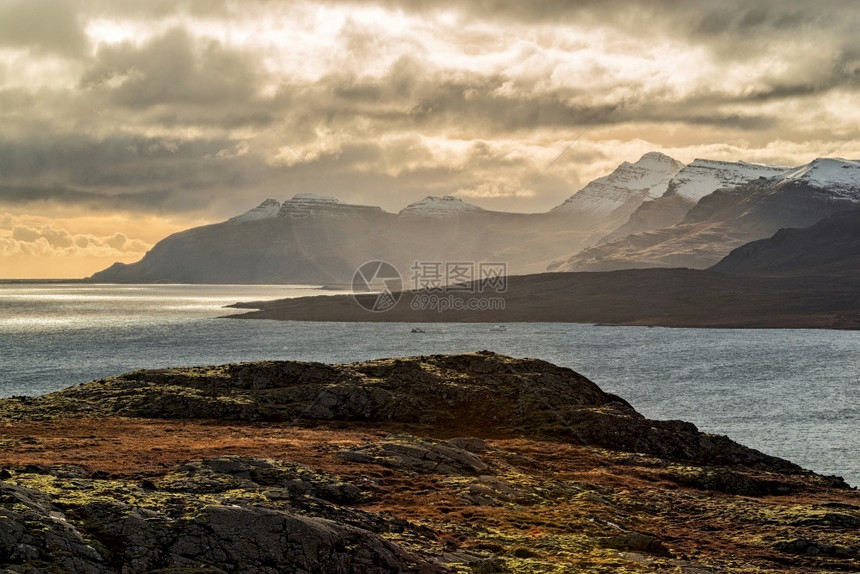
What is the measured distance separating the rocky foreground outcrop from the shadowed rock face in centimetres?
23

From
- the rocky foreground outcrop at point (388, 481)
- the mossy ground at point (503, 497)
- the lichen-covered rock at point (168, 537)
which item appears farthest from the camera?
the mossy ground at point (503, 497)

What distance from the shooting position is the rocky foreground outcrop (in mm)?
23594

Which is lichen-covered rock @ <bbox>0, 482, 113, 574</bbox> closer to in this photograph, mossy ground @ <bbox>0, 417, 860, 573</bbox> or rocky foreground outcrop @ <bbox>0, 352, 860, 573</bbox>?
rocky foreground outcrop @ <bbox>0, 352, 860, 573</bbox>

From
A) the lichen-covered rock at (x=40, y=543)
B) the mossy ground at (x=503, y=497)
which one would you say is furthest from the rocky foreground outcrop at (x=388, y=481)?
the mossy ground at (x=503, y=497)

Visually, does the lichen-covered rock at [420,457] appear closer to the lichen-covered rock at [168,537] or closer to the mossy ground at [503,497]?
the mossy ground at [503,497]

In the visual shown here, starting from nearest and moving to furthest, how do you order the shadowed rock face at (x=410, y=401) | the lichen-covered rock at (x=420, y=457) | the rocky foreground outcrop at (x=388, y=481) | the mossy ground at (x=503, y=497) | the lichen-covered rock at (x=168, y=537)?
the lichen-covered rock at (x=168, y=537)
the rocky foreground outcrop at (x=388, y=481)
the mossy ground at (x=503, y=497)
the lichen-covered rock at (x=420, y=457)
the shadowed rock face at (x=410, y=401)

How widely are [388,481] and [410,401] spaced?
27.2 metres

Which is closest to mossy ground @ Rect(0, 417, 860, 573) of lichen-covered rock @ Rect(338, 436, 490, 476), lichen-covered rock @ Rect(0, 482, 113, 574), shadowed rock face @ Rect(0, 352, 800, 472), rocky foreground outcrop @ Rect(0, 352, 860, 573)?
rocky foreground outcrop @ Rect(0, 352, 860, 573)

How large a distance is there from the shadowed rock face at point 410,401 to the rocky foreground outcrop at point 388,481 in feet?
0.76

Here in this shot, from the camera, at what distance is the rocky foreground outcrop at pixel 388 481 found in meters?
23.6

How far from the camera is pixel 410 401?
6856 centimetres

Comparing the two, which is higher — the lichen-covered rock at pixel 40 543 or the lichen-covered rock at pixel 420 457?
the lichen-covered rock at pixel 40 543

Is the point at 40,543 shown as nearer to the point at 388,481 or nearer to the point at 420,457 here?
the point at 388,481

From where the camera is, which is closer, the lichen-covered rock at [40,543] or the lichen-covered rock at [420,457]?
the lichen-covered rock at [40,543]
